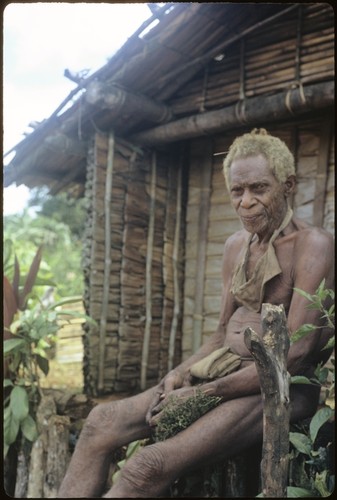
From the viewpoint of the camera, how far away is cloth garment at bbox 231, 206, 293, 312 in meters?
2.72

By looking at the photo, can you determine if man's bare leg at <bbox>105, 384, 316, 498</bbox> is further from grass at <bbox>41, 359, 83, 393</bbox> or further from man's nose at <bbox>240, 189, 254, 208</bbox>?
grass at <bbox>41, 359, 83, 393</bbox>

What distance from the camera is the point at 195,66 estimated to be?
4.67 m

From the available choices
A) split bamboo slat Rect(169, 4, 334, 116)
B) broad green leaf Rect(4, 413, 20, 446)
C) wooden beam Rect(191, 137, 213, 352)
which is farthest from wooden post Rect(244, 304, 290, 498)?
wooden beam Rect(191, 137, 213, 352)

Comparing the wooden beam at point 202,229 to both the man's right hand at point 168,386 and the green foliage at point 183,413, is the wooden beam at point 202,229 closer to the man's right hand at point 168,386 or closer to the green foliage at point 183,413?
the man's right hand at point 168,386

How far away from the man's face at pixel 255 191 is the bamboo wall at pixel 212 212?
6.33 feet

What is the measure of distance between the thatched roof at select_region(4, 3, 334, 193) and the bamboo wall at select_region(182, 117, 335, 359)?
0.51 meters

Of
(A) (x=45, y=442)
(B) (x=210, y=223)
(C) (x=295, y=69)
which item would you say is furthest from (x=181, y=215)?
(A) (x=45, y=442)

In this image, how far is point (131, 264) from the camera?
504 centimetres

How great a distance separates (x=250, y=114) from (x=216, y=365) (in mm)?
2212

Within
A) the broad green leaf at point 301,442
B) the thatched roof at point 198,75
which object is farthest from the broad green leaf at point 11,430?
the thatched roof at point 198,75

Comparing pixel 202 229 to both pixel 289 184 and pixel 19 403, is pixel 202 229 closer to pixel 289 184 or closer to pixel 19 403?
pixel 19 403

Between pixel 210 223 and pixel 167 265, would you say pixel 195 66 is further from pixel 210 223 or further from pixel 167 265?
pixel 167 265

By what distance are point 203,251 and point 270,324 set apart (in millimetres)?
3340

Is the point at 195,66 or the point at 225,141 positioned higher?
the point at 195,66
